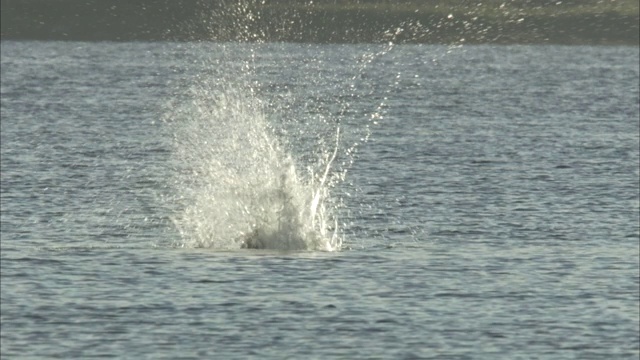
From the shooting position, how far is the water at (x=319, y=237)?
21188mm

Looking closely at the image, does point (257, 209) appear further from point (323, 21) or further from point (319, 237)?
point (323, 21)

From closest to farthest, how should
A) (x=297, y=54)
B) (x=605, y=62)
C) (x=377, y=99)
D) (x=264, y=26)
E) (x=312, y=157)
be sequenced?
(x=312, y=157)
(x=377, y=99)
(x=605, y=62)
(x=297, y=54)
(x=264, y=26)

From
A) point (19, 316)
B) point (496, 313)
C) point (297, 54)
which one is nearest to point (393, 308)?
point (496, 313)

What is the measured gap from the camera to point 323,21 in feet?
569

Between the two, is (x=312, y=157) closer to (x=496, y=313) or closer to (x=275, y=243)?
(x=275, y=243)

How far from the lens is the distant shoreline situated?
15600 centimetres

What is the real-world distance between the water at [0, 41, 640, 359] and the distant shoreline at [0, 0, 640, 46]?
92763 mm

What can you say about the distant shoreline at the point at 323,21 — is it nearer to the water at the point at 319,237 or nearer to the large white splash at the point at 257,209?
the water at the point at 319,237

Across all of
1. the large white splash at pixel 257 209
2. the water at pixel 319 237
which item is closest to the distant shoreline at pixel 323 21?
the water at pixel 319 237

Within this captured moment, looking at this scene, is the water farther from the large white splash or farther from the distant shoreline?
the distant shoreline

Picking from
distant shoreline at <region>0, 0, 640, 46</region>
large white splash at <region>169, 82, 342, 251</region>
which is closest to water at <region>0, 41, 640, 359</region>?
large white splash at <region>169, 82, 342, 251</region>

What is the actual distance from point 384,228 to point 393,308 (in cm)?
859

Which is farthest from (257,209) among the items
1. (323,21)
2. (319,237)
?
(323,21)

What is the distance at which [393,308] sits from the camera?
74.5 feet
